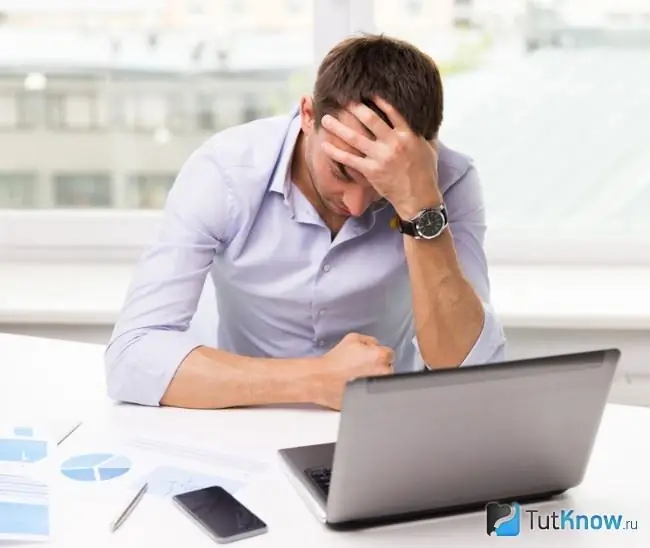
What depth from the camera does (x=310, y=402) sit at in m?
1.57

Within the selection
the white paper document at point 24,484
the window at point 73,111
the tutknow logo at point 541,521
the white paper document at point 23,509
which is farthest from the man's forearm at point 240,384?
the window at point 73,111

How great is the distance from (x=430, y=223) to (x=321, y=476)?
545 millimetres

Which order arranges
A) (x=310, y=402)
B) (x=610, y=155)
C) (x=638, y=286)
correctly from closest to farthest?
(x=310, y=402) → (x=638, y=286) → (x=610, y=155)

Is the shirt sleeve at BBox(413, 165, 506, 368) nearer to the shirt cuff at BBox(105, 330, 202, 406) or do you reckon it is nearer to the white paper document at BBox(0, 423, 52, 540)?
the shirt cuff at BBox(105, 330, 202, 406)

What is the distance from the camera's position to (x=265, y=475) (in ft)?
4.38

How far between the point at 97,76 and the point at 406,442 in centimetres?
188

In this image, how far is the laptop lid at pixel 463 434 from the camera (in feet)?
3.64

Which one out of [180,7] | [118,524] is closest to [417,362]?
[118,524]

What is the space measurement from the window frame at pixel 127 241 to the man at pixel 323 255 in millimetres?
876

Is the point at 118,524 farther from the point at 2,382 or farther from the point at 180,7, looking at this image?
the point at 180,7

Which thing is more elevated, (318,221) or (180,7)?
(180,7)

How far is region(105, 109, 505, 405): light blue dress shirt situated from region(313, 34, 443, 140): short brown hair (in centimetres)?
21

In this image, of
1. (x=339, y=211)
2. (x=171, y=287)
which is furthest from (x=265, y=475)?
(x=339, y=211)

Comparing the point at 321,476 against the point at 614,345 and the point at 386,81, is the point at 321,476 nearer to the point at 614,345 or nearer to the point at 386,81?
the point at 386,81
